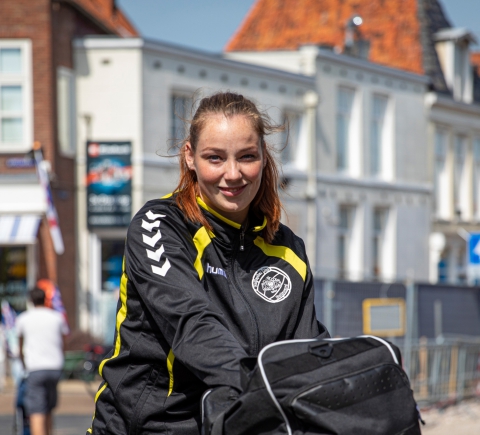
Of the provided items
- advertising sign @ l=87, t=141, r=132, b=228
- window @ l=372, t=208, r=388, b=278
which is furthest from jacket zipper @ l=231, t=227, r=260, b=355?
window @ l=372, t=208, r=388, b=278

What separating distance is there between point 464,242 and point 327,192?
7.94 m

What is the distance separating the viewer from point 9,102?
23.0 metres

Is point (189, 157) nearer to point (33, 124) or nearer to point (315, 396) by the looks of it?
point (315, 396)

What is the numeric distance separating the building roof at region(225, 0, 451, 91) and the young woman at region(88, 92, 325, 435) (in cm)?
3208

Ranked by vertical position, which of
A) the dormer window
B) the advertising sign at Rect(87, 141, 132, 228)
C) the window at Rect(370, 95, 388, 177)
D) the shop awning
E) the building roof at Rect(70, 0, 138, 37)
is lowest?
the shop awning

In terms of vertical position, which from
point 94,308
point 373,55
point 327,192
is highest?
point 373,55

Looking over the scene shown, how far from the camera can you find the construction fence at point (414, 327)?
13664 mm

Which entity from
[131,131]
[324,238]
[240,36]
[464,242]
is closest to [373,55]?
[240,36]

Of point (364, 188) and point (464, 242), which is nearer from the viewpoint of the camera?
point (364, 188)

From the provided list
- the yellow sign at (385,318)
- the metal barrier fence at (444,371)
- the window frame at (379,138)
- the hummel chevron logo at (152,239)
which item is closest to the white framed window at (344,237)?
the window frame at (379,138)

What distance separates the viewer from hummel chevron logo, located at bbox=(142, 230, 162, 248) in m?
2.75

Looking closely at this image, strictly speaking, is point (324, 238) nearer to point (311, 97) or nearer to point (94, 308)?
point (311, 97)

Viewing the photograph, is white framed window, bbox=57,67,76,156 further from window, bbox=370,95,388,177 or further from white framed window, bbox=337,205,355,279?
window, bbox=370,95,388,177

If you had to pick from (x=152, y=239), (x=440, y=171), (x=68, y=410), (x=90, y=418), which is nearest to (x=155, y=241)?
(x=152, y=239)
